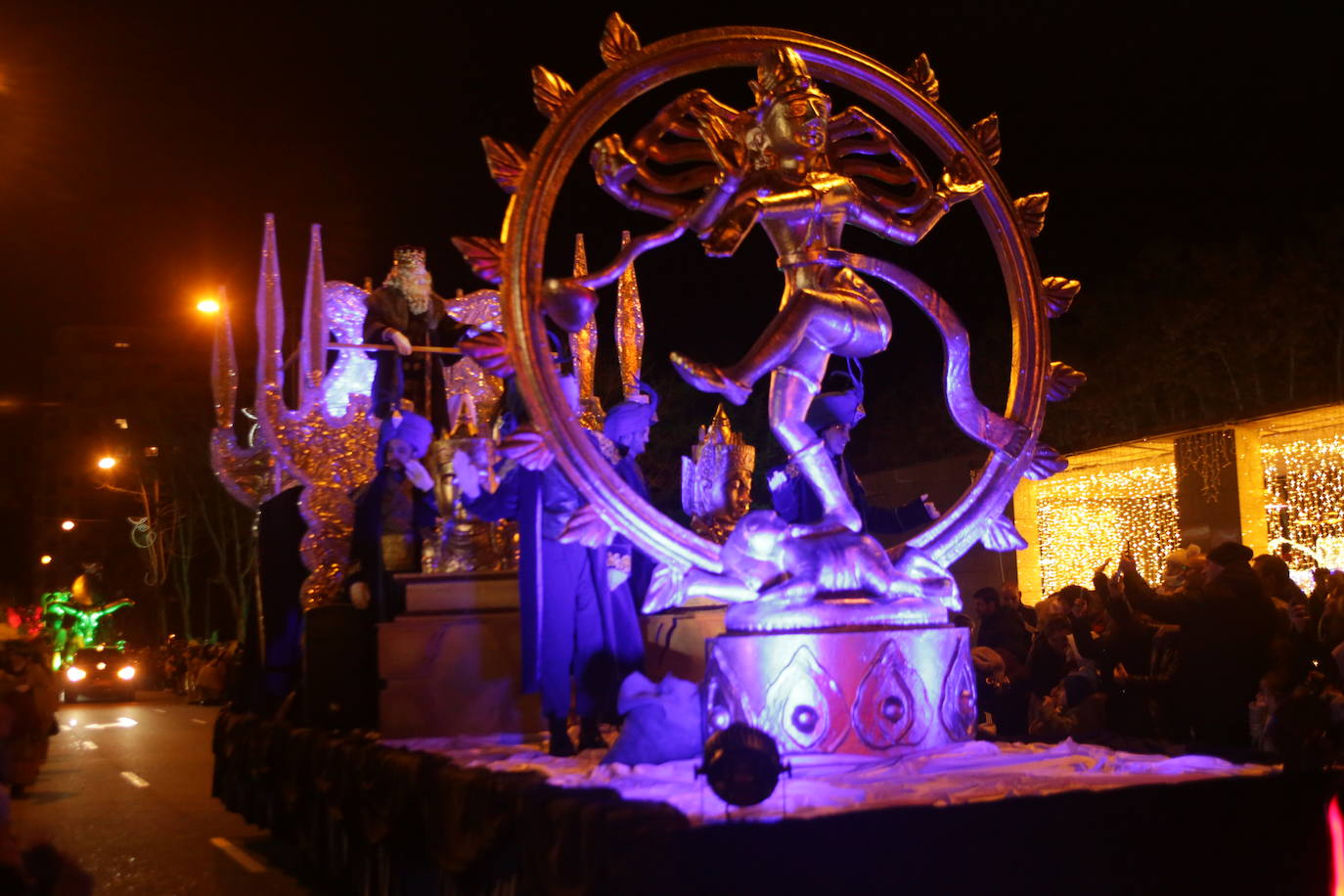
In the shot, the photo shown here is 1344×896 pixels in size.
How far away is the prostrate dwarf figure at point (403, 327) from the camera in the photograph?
285 inches

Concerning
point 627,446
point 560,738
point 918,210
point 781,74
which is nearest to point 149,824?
point 560,738

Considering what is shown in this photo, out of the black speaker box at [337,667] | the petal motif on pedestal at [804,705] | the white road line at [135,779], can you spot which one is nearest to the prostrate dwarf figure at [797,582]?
the petal motif on pedestal at [804,705]

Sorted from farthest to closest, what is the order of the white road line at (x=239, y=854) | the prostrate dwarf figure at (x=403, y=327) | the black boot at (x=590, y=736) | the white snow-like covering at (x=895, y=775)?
the white road line at (x=239, y=854), the prostrate dwarf figure at (x=403, y=327), the black boot at (x=590, y=736), the white snow-like covering at (x=895, y=775)

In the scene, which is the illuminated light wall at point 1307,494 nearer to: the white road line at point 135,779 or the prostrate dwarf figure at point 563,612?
the prostrate dwarf figure at point 563,612

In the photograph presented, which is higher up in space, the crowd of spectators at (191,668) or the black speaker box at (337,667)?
the black speaker box at (337,667)

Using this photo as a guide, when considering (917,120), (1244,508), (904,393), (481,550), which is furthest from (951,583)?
(904,393)

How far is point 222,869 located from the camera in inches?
290

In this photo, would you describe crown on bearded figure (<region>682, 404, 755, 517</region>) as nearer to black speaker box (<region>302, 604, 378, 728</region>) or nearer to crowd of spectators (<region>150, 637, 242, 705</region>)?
black speaker box (<region>302, 604, 378, 728</region>)

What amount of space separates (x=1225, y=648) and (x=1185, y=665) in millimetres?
230

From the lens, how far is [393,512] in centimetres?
687

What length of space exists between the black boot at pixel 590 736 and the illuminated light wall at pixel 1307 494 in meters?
11.8

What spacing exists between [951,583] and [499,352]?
1.86 metres

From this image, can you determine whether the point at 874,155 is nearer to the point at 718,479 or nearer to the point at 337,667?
the point at 718,479

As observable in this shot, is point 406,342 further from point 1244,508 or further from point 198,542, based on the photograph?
point 198,542
